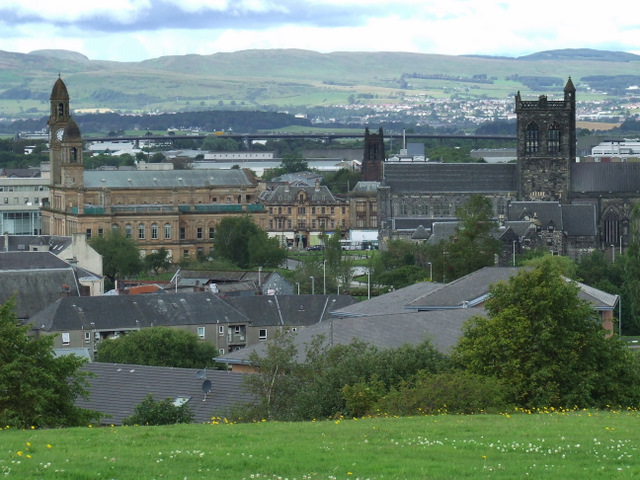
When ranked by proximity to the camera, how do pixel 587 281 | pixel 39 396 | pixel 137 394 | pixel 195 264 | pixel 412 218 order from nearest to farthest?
pixel 39 396 → pixel 137 394 → pixel 587 281 → pixel 195 264 → pixel 412 218

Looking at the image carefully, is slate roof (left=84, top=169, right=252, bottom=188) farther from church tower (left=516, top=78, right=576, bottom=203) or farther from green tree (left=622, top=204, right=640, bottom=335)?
green tree (left=622, top=204, right=640, bottom=335)

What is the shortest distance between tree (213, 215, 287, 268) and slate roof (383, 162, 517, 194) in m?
17.8

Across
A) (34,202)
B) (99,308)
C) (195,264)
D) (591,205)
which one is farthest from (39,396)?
(34,202)

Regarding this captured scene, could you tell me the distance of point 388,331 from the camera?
59.0 meters

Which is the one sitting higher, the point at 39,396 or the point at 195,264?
the point at 39,396

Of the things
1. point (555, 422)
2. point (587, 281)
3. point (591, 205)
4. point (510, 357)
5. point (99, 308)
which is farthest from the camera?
point (591, 205)

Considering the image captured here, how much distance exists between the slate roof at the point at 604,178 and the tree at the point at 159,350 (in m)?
77.9

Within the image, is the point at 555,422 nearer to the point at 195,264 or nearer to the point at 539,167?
the point at 195,264

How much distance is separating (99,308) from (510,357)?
123 feet

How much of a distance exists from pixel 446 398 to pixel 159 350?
28.2 meters

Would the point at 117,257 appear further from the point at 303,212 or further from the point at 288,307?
the point at 303,212

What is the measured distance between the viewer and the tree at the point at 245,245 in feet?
411

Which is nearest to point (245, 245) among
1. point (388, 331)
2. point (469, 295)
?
point (469, 295)

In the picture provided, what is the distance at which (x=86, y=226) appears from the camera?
14275 cm
